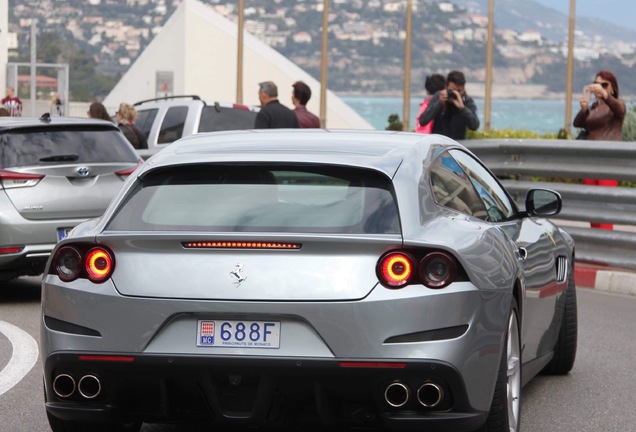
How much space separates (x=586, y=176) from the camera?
14.1m

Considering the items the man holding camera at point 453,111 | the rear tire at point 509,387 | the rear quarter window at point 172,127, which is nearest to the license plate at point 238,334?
the rear tire at point 509,387

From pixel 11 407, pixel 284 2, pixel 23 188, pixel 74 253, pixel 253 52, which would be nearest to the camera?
pixel 74 253

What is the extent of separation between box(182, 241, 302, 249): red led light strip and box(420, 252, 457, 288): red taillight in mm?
487

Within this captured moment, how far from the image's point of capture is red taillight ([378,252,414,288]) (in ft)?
17.8

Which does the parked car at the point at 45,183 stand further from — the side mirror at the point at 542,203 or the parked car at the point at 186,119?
the parked car at the point at 186,119

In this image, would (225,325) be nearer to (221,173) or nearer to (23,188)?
(221,173)

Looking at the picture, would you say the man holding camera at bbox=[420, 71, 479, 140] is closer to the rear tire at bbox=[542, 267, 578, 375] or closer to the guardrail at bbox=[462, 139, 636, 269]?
the guardrail at bbox=[462, 139, 636, 269]

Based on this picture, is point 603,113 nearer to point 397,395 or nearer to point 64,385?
point 397,395

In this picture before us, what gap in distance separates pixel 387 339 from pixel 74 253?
1.32m

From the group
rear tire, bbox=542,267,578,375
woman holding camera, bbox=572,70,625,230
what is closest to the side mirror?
rear tire, bbox=542,267,578,375

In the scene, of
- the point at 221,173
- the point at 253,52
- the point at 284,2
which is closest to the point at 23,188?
the point at 221,173

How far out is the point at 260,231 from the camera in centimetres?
557

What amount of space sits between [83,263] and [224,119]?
566 inches

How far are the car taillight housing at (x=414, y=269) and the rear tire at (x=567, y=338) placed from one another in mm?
2850
